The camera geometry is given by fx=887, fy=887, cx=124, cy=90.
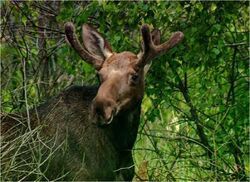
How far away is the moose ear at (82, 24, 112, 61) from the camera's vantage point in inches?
290

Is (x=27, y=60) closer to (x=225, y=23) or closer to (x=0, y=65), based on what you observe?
(x=0, y=65)

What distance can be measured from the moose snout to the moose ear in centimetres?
83

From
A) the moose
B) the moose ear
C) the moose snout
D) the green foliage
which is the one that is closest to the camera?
the moose snout

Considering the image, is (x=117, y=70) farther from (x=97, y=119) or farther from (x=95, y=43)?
(x=95, y=43)

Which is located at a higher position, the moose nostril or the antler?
the antler

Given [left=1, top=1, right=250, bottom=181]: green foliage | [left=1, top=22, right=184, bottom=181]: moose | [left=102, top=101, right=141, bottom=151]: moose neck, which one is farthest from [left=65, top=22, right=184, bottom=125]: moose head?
[left=1, top=1, right=250, bottom=181]: green foliage

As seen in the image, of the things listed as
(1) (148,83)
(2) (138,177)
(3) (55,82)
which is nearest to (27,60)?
(3) (55,82)

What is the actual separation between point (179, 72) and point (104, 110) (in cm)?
259

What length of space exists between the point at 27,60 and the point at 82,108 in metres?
1.69

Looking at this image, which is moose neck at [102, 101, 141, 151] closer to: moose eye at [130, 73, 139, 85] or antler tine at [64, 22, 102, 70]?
moose eye at [130, 73, 139, 85]

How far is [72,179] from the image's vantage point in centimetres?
711

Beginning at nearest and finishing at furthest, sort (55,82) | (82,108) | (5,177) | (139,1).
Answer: (5,177)
(82,108)
(139,1)
(55,82)

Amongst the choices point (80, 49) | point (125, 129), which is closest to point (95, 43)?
point (80, 49)

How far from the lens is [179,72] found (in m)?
8.98
